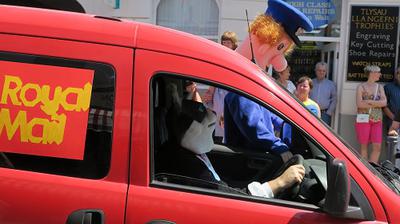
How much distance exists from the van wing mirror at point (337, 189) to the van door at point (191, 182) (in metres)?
0.09

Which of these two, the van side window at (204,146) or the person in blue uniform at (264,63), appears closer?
the van side window at (204,146)

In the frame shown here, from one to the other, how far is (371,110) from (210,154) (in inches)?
217

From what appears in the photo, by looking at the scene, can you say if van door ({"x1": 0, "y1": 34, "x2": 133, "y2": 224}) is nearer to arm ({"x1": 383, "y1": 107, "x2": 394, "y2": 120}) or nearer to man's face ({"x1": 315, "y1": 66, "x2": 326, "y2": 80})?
man's face ({"x1": 315, "y1": 66, "x2": 326, "y2": 80})

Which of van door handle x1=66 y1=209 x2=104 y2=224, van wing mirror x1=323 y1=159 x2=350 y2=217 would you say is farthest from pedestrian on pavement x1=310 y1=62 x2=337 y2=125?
van door handle x1=66 y1=209 x2=104 y2=224

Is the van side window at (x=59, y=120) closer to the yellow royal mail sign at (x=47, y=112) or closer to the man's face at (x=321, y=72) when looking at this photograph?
the yellow royal mail sign at (x=47, y=112)

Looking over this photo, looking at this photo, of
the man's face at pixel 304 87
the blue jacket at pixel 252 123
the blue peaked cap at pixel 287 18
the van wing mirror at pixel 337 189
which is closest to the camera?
the van wing mirror at pixel 337 189

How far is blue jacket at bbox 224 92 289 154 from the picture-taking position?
114 inches

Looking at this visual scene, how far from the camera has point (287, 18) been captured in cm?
349

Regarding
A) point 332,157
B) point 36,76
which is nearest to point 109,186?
point 36,76

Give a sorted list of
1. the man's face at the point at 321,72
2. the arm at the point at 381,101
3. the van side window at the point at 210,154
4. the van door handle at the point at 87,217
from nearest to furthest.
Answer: the van door handle at the point at 87,217, the van side window at the point at 210,154, the arm at the point at 381,101, the man's face at the point at 321,72

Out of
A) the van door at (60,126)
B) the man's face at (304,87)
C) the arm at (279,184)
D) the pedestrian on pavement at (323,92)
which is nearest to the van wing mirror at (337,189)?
the arm at (279,184)

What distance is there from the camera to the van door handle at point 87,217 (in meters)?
2.12

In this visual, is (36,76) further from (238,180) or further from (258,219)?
(238,180)

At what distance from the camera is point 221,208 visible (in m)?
2.15
